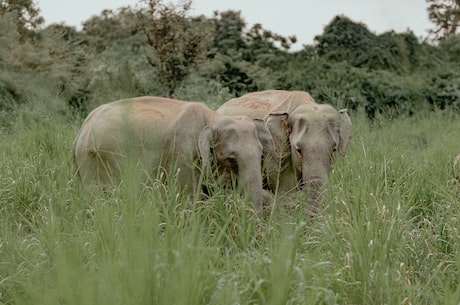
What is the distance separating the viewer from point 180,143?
5.69 metres

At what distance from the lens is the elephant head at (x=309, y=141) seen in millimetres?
5547

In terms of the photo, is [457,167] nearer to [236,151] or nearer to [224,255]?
[236,151]

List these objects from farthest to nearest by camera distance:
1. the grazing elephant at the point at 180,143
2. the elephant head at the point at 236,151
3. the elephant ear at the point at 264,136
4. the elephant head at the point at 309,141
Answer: the elephant ear at the point at 264,136 → the elephant head at the point at 309,141 → the grazing elephant at the point at 180,143 → the elephant head at the point at 236,151

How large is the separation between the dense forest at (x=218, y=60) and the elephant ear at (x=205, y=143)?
18.5 feet

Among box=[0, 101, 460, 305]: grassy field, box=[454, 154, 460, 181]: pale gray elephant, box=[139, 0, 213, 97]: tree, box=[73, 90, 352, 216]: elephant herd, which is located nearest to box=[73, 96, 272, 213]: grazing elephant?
box=[73, 90, 352, 216]: elephant herd

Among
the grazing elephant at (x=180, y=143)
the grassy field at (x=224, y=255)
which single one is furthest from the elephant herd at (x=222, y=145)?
the grassy field at (x=224, y=255)

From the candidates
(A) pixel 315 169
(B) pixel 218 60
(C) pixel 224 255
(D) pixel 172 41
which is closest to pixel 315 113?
(A) pixel 315 169

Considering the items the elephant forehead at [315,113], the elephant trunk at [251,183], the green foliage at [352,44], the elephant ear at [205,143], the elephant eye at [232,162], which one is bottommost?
the elephant trunk at [251,183]

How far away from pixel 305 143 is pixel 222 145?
0.70 m

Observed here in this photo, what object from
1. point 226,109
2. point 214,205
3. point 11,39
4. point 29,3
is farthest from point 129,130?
point 29,3

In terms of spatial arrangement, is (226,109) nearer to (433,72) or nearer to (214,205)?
(214,205)

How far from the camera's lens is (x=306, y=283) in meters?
2.90

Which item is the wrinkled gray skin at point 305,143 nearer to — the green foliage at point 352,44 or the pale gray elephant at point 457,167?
the pale gray elephant at point 457,167

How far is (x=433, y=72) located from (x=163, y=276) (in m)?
16.6
